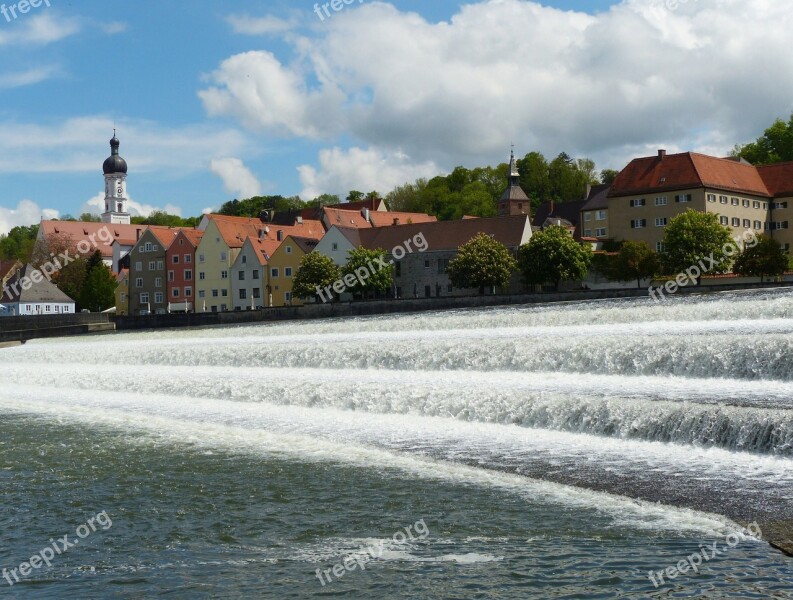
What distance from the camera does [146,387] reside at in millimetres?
28062

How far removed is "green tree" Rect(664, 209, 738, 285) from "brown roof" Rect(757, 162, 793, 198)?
21.5 meters

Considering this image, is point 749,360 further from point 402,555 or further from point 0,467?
point 0,467

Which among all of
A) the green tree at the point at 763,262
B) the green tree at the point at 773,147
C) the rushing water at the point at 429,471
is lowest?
the rushing water at the point at 429,471

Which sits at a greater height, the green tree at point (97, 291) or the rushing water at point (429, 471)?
the green tree at point (97, 291)

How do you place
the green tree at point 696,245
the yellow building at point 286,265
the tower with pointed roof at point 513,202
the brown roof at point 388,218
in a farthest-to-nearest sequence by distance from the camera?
the tower with pointed roof at point 513,202
the brown roof at point 388,218
the yellow building at point 286,265
the green tree at point 696,245

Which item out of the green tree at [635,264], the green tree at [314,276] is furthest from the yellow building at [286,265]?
the green tree at [635,264]

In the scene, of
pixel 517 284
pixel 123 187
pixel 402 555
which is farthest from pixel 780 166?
pixel 123 187

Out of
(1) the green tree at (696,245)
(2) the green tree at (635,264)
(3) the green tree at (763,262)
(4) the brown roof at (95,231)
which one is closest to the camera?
(3) the green tree at (763,262)

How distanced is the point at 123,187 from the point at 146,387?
132842mm

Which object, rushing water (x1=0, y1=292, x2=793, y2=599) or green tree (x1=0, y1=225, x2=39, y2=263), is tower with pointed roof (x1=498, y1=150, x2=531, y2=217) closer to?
rushing water (x1=0, y1=292, x2=793, y2=599)

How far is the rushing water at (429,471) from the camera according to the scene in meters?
10.1

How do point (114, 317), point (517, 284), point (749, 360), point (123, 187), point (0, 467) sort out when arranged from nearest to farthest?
1. point (0, 467)
2. point (749, 360)
3. point (114, 317)
4. point (517, 284)
5. point (123, 187)

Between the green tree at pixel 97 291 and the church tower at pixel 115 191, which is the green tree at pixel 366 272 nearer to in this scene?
the green tree at pixel 97 291

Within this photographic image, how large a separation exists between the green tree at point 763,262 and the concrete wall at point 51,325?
37986 mm
